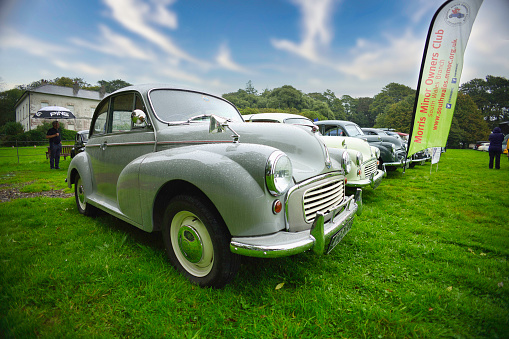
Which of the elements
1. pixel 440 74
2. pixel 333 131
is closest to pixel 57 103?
pixel 333 131

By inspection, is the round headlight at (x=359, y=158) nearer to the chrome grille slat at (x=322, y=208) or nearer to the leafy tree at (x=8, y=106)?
the chrome grille slat at (x=322, y=208)

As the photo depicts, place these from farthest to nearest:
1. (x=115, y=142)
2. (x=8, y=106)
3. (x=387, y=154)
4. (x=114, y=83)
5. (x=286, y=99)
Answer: (x=114, y=83)
(x=8, y=106)
(x=286, y=99)
(x=387, y=154)
(x=115, y=142)

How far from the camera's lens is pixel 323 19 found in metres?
3.46

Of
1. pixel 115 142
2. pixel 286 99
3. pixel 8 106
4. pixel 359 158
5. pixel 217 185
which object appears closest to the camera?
pixel 217 185

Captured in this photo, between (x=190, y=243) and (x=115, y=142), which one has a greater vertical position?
(x=115, y=142)

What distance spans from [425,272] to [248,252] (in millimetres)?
1876

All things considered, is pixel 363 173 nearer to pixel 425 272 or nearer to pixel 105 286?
pixel 425 272

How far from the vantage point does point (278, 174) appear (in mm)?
1755

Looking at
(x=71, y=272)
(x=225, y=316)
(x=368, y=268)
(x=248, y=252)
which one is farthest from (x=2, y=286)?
(x=368, y=268)

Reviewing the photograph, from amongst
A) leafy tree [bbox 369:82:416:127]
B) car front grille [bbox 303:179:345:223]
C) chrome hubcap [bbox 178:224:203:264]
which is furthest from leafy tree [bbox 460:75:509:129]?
leafy tree [bbox 369:82:416:127]

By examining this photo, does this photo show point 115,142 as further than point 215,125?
Yes

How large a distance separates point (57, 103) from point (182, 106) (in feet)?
158

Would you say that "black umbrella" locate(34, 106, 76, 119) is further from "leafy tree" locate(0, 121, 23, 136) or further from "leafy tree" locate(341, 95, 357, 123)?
"leafy tree" locate(341, 95, 357, 123)

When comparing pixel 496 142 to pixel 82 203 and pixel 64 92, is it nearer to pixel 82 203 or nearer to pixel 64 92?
pixel 82 203
